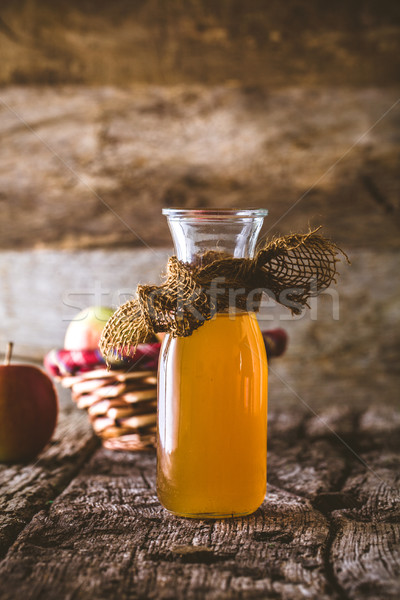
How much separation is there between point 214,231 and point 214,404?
0.67 ft

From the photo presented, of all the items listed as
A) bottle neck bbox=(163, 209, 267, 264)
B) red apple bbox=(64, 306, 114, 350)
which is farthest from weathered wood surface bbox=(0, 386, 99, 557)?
bottle neck bbox=(163, 209, 267, 264)

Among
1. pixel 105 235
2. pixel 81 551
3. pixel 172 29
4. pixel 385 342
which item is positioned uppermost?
pixel 172 29

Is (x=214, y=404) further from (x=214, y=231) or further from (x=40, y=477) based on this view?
(x=40, y=477)

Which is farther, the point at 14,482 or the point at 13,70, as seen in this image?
the point at 13,70

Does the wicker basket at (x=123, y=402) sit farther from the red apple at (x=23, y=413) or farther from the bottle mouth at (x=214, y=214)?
the bottle mouth at (x=214, y=214)

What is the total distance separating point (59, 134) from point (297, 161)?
58 centimetres

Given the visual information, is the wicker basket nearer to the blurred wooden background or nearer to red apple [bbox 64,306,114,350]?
red apple [bbox 64,306,114,350]

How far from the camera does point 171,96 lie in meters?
1.37

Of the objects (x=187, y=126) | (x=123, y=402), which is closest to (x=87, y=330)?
(x=123, y=402)

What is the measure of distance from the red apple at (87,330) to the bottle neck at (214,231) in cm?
37

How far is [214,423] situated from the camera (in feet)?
2.19

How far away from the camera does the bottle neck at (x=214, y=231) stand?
2.19 feet

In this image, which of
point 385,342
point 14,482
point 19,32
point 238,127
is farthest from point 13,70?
point 385,342

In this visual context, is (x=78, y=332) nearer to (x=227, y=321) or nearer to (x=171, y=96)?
(x=227, y=321)
